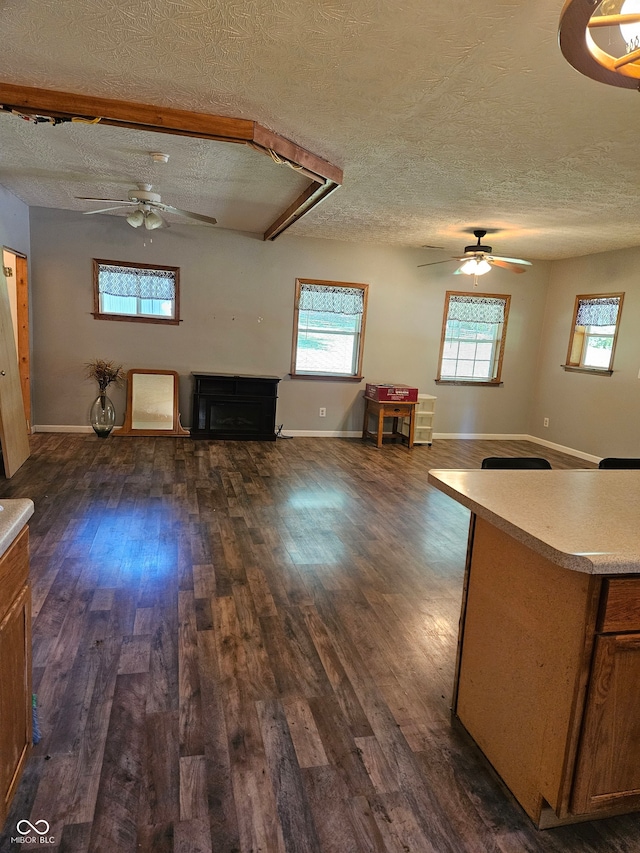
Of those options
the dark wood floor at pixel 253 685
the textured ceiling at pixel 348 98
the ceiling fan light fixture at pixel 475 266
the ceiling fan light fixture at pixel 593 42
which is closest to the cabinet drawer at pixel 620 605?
the dark wood floor at pixel 253 685

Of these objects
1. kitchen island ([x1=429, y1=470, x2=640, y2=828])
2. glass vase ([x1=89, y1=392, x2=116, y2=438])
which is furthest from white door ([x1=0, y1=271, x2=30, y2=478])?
kitchen island ([x1=429, y1=470, x2=640, y2=828])

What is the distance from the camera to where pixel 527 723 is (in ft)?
4.98

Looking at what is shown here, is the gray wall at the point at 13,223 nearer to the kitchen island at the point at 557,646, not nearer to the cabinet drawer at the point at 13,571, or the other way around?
the cabinet drawer at the point at 13,571

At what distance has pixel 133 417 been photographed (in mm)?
6457

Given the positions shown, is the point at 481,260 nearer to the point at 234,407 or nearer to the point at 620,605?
the point at 234,407

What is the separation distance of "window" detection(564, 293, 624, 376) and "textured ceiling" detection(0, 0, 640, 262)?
1.78 metres

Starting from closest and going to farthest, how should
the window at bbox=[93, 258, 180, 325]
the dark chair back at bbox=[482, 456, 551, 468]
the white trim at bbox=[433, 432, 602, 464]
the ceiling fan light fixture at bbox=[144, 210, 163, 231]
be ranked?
the dark chair back at bbox=[482, 456, 551, 468], the ceiling fan light fixture at bbox=[144, 210, 163, 231], the window at bbox=[93, 258, 180, 325], the white trim at bbox=[433, 432, 602, 464]

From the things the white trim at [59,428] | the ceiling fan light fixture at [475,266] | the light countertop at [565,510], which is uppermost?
the ceiling fan light fixture at [475,266]

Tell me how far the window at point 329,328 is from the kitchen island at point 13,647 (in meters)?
5.66

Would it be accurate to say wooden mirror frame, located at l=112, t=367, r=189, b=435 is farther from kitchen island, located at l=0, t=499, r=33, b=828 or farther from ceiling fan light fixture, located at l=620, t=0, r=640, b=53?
ceiling fan light fixture, located at l=620, t=0, r=640, b=53

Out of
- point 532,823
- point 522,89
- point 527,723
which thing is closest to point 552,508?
point 527,723

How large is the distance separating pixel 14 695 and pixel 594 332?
7230 mm

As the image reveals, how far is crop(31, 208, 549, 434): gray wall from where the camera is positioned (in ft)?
20.3

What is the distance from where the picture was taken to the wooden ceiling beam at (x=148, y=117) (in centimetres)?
276
